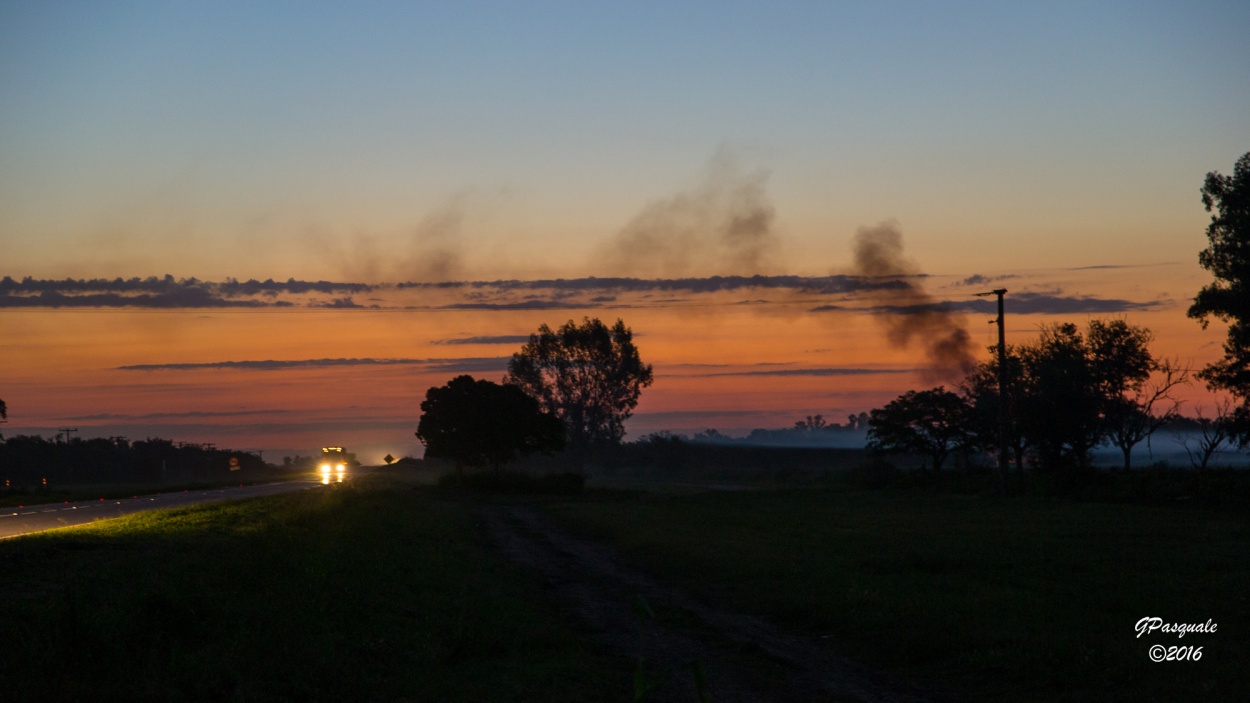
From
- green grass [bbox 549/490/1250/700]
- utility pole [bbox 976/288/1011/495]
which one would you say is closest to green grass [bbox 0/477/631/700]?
green grass [bbox 549/490/1250/700]

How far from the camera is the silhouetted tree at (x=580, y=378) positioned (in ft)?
356

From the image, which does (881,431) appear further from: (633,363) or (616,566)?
(616,566)

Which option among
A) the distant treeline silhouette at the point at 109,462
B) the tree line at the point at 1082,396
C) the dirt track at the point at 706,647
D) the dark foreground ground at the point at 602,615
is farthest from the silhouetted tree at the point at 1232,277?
the distant treeline silhouette at the point at 109,462

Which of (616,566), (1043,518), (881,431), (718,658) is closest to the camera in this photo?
(718,658)

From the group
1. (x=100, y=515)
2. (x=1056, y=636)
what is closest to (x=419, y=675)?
(x=1056, y=636)

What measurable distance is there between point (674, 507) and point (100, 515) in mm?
28248

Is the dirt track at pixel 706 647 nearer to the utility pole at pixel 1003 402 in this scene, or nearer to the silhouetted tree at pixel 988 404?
the utility pole at pixel 1003 402

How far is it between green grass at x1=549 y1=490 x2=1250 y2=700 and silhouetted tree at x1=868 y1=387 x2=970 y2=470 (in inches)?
1230

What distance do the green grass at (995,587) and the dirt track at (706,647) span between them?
74 cm

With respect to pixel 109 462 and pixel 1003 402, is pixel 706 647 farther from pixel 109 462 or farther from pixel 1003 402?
pixel 109 462

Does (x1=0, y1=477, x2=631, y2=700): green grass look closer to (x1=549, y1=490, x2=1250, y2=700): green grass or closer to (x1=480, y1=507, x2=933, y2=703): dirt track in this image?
(x1=480, y1=507, x2=933, y2=703): dirt track

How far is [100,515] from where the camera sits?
34281 mm

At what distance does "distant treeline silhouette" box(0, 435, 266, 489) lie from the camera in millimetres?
144500

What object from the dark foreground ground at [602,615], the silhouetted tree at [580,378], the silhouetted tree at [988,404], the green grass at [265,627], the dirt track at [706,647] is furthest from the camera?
the silhouetted tree at [580,378]
